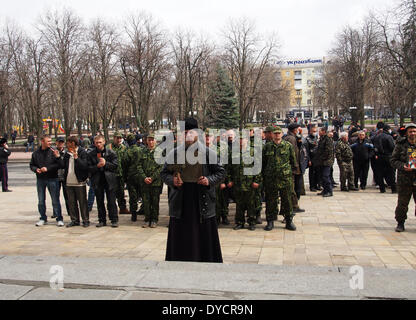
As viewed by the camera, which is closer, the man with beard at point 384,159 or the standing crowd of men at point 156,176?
the standing crowd of men at point 156,176

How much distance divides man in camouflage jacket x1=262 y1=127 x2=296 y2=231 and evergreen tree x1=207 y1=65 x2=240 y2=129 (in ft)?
135

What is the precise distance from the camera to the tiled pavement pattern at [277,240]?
20.6ft

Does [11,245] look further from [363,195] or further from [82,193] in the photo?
[363,195]

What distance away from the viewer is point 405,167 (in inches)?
290

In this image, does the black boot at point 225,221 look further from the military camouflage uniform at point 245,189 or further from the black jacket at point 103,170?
the black jacket at point 103,170

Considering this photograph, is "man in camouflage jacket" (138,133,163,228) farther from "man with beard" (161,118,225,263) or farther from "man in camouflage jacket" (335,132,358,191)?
"man in camouflage jacket" (335,132,358,191)

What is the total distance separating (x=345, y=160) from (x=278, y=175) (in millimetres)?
5688

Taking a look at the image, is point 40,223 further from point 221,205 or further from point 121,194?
point 221,205

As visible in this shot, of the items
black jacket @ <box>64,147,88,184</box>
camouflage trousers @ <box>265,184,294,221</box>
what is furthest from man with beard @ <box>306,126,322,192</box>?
black jacket @ <box>64,147,88,184</box>

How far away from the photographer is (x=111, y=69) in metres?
37.9

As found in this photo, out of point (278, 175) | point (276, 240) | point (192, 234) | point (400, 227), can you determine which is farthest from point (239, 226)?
point (192, 234)

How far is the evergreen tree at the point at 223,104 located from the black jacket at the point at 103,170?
134 ft

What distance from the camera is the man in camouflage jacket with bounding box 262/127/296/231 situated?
7.98 metres

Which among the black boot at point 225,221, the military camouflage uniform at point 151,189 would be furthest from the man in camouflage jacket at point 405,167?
the military camouflage uniform at point 151,189
